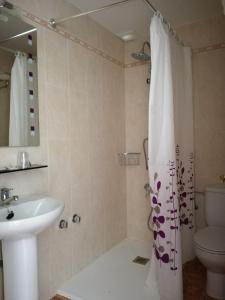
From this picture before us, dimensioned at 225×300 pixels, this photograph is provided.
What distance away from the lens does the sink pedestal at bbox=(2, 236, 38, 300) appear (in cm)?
144

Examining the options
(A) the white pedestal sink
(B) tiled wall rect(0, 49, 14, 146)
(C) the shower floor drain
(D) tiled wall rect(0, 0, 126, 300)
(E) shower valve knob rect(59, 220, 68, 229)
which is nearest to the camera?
(A) the white pedestal sink

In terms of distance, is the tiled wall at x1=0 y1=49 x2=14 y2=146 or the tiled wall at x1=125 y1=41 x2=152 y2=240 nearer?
the tiled wall at x1=0 y1=49 x2=14 y2=146

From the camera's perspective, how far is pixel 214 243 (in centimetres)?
189

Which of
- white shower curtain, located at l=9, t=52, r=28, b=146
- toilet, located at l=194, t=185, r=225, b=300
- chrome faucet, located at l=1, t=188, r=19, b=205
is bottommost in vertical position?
toilet, located at l=194, t=185, r=225, b=300

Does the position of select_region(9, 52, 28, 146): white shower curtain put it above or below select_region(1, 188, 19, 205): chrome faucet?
above

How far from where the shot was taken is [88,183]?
238 cm

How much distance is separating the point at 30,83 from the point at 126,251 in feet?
6.61

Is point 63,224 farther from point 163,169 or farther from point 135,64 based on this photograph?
point 135,64

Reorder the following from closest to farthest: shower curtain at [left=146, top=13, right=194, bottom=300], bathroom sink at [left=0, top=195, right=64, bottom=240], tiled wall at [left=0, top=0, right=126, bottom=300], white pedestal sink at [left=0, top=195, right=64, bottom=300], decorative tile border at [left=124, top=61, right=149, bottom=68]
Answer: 1. bathroom sink at [left=0, top=195, right=64, bottom=240]
2. white pedestal sink at [left=0, top=195, right=64, bottom=300]
3. shower curtain at [left=146, top=13, right=194, bottom=300]
4. tiled wall at [left=0, top=0, right=126, bottom=300]
5. decorative tile border at [left=124, top=61, right=149, bottom=68]

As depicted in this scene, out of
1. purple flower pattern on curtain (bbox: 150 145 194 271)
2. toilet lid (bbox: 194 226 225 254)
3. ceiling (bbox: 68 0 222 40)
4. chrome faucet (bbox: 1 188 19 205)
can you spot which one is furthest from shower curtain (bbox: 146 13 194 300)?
chrome faucet (bbox: 1 188 19 205)

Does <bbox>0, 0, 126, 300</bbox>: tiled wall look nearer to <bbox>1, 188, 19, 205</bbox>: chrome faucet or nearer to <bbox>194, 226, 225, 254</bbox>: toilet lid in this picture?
<bbox>1, 188, 19, 205</bbox>: chrome faucet

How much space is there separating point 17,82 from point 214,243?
1913 mm

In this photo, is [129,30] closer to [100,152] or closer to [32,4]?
[32,4]

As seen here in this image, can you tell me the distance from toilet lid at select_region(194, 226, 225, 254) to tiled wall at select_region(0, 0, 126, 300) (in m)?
1.03
